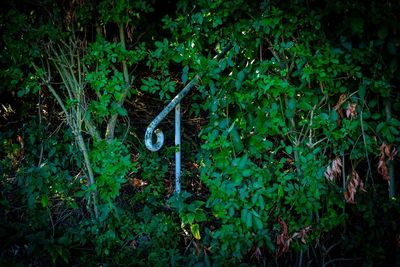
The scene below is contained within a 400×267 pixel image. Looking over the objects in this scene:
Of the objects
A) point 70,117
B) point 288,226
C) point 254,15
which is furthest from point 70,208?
point 254,15

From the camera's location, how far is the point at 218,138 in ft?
9.71

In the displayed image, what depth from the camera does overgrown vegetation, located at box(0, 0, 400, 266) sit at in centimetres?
270

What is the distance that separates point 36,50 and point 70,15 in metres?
0.42

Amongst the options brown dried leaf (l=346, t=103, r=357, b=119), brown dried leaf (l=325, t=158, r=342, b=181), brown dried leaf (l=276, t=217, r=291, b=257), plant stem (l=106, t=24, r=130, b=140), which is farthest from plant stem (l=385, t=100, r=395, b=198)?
plant stem (l=106, t=24, r=130, b=140)

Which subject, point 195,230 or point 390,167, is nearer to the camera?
point 390,167

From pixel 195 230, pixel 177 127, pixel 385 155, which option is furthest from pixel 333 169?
pixel 177 127

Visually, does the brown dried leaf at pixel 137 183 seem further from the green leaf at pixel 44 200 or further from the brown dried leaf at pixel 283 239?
the brown dried leaf at pixel 283 239

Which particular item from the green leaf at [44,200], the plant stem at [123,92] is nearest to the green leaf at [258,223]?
the plant stem at [123,92]

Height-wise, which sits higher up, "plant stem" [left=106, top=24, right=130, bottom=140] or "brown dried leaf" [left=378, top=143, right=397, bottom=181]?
"plant stem" [left=106, top=24, right=130, bottom=140]

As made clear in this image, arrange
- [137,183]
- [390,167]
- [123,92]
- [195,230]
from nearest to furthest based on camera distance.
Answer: [390,167], [195,230], [123,92], [137,183]

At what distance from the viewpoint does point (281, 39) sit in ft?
9.34

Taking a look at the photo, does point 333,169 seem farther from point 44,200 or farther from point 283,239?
point 44,200

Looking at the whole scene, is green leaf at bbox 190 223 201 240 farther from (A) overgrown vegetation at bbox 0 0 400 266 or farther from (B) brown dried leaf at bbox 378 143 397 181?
(B) brown dried leaf at bbox 378 143 397 181

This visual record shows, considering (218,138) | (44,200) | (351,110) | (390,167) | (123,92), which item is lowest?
(44,200)
